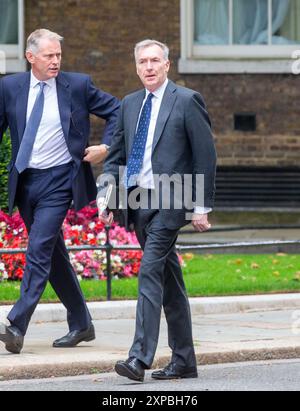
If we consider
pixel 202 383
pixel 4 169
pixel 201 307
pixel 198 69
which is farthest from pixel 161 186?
pixel 198 69

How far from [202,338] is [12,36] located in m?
10.4

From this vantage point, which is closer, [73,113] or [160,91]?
[160,91]

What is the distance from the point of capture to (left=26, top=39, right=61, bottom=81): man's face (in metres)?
9.73

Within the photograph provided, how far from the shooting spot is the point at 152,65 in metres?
8.93

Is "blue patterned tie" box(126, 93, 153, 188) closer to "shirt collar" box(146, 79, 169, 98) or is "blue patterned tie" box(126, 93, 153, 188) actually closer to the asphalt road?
"shirt collar" box(146, 79, 169, 98)

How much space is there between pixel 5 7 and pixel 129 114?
11.7 metres

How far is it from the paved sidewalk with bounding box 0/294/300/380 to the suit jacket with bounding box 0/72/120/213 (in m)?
1.02

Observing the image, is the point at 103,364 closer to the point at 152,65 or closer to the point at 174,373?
the point at 174,373

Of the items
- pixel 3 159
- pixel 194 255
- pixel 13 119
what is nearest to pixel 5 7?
pixel 194 255

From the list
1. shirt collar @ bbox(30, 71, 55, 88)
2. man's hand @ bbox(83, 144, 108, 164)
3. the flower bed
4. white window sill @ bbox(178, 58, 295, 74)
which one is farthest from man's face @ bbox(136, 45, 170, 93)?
white window sill @ bbox(178, 58, 295, 74)

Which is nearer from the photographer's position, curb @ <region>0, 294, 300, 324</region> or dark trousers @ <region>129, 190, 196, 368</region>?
dark trousers @ <region>129, 190, 196, 368</region>

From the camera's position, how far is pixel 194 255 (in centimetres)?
1686

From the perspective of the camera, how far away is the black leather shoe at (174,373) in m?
8.99

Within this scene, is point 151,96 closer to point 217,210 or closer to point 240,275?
point 240,275
